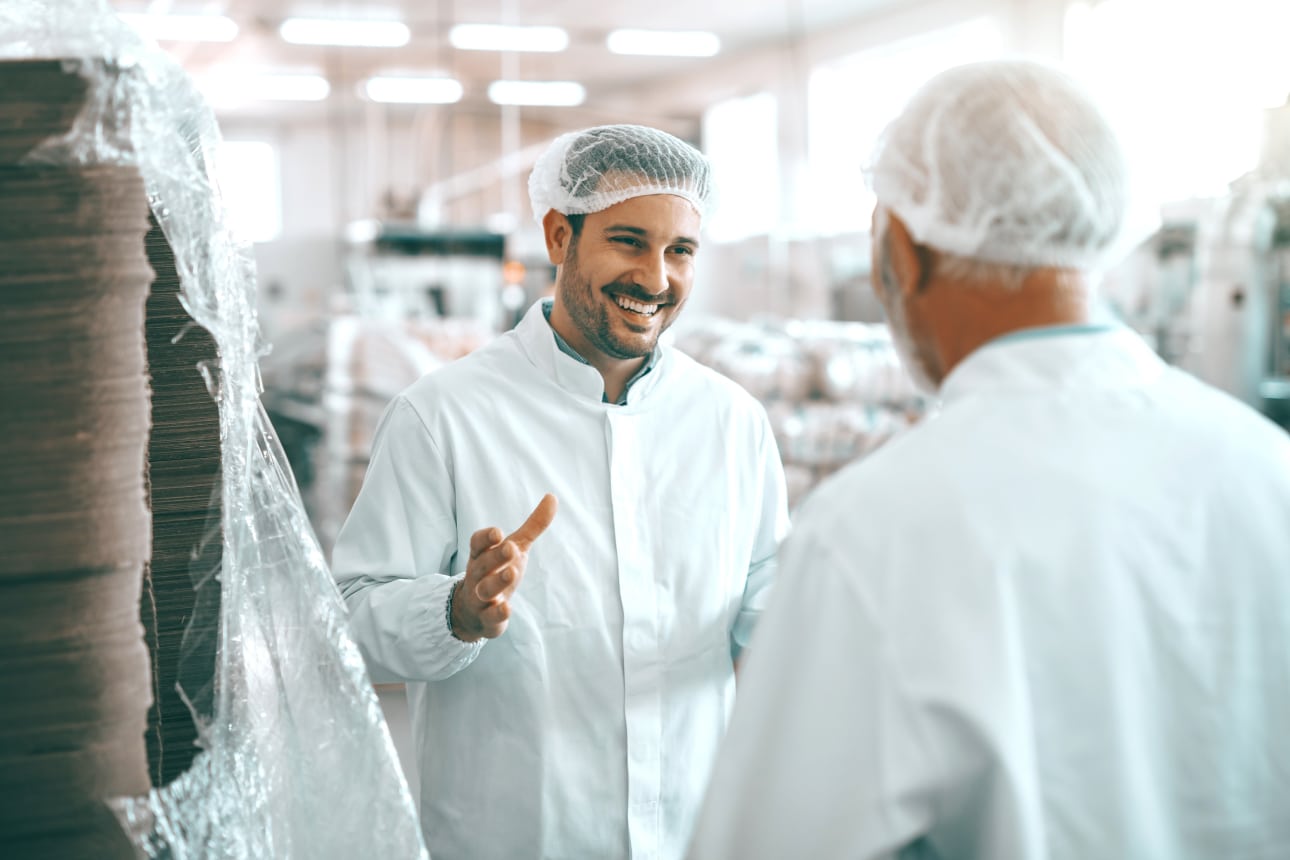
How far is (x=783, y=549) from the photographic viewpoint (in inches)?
38.6

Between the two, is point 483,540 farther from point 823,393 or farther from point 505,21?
point 505,21

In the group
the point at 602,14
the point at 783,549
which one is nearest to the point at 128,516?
the point at 783,549

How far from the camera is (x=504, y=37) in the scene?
9664 millimetres

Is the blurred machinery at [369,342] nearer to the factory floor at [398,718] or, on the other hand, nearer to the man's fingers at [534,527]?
the factory floor at [398,718]

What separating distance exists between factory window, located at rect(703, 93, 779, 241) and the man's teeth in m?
9.94

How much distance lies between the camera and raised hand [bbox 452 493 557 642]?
1.31 metres

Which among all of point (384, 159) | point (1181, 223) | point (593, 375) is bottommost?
point (593, 375)

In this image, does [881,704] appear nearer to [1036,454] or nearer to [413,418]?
[1036,454]

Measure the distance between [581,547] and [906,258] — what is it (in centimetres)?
71

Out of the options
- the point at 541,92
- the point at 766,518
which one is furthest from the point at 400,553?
the point at 541,92

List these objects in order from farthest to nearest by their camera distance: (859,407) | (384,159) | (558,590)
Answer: (384,159) → (859,407) → (558,590)

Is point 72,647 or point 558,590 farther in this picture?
point 558,590

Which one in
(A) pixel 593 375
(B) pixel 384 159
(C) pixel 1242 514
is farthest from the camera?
(B) pixel 384 159

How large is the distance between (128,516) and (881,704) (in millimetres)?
608
